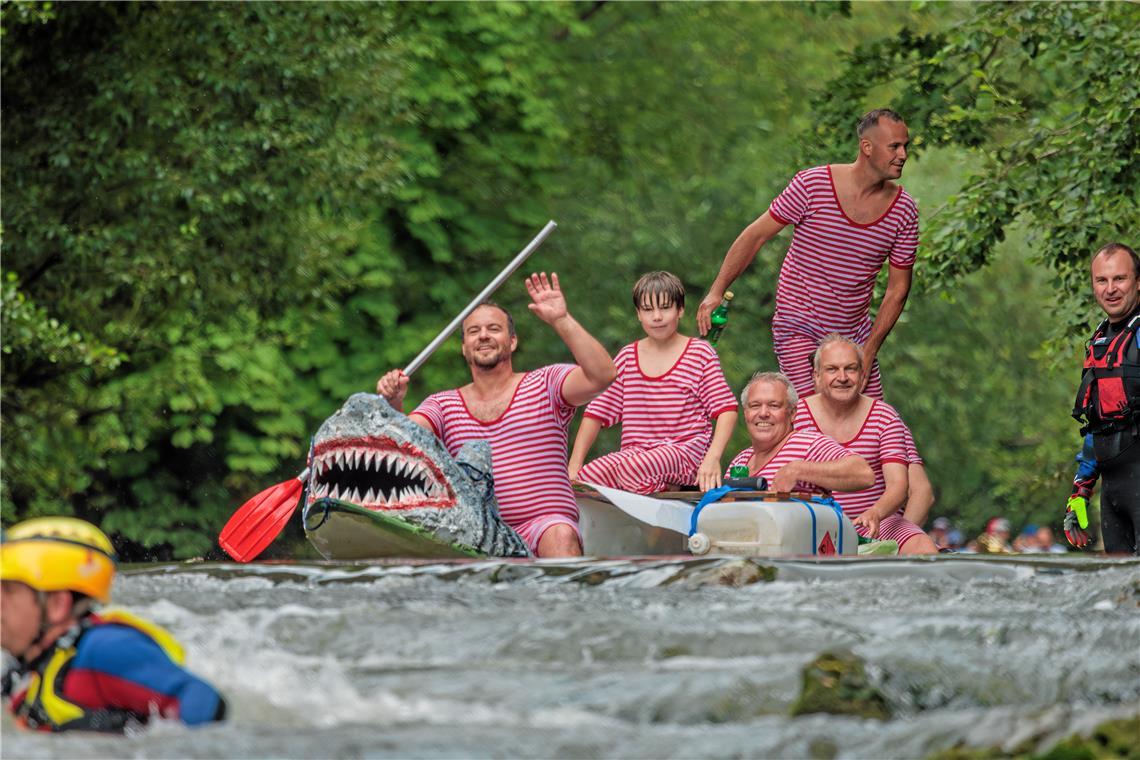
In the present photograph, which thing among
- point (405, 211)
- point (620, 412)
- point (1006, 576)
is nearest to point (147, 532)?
point (405, 211)

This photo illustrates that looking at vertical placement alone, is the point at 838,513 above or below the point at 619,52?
below

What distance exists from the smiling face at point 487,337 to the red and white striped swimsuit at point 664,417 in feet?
3.79

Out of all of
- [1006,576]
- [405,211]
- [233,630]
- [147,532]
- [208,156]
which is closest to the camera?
[233,630]

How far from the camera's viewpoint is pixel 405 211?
2641cm

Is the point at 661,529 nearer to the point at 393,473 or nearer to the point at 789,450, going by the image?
the point at 789,450

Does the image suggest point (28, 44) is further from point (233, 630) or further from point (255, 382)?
point (233, 630)

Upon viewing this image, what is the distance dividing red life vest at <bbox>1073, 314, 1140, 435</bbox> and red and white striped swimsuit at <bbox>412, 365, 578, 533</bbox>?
7.76ft

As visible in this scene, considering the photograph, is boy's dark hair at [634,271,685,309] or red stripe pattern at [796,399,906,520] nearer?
red stripe pattern at [796,399,906,520]

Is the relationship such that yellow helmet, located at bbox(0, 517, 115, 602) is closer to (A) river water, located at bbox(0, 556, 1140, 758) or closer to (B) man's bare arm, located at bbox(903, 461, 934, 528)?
(A) river water, located at bbox(0, 556, 1140, 758)

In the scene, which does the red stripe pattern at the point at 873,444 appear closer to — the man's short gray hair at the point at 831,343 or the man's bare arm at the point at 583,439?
the man's short gray hair at the point at 831,343

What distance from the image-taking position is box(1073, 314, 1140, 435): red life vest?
9.47 meters

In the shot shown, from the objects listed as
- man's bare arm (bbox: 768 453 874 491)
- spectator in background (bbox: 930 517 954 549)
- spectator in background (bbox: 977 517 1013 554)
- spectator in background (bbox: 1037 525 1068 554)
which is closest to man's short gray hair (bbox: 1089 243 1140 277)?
man's bare arm (bbox: 768 453 874 491)

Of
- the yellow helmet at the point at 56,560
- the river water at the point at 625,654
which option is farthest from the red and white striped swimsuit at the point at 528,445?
the yellow helmet at the point at 56,560

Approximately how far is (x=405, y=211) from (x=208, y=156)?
7607 mm
